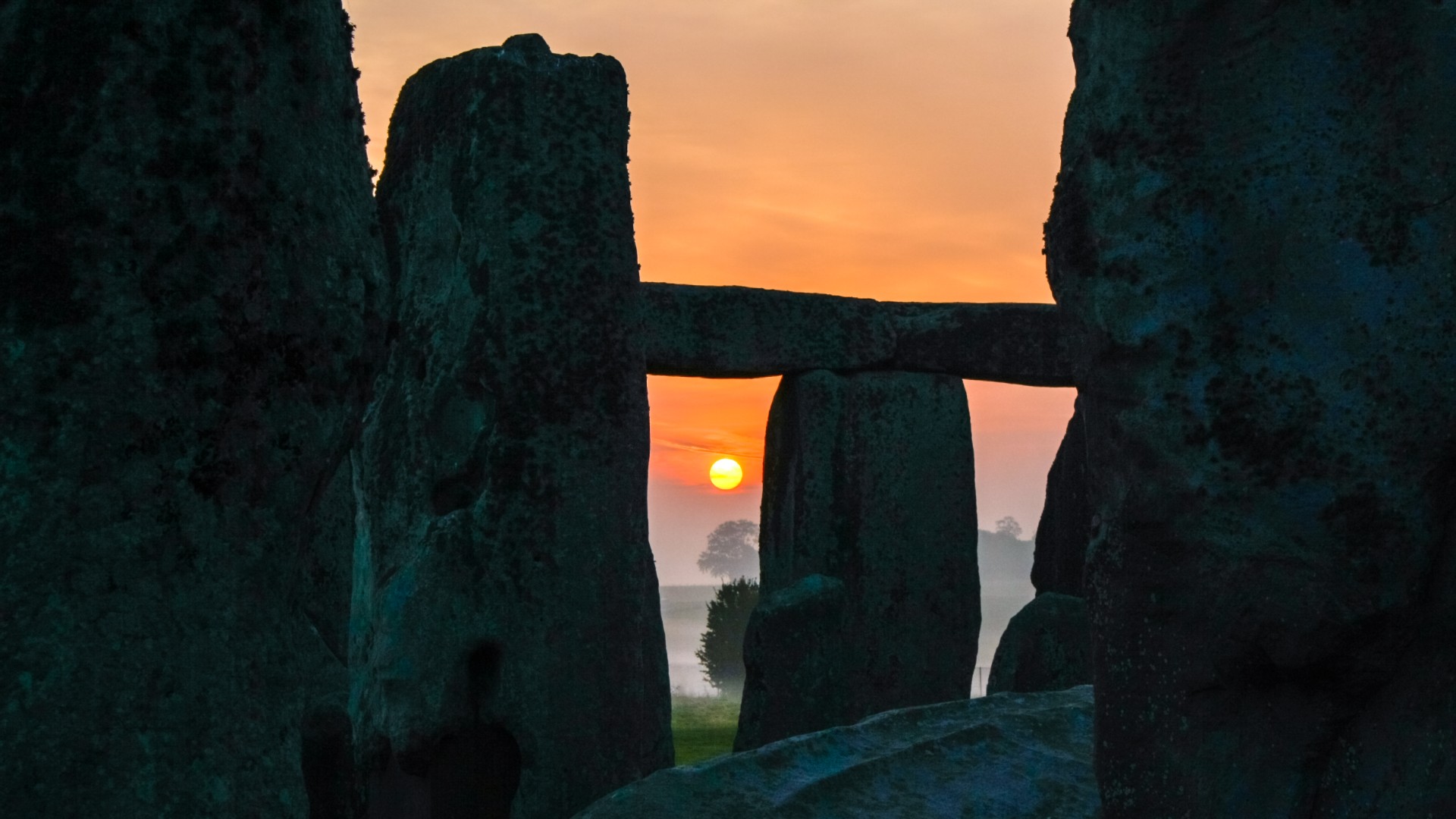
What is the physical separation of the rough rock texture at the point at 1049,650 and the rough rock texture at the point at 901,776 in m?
2.72

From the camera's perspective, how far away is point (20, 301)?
1.46m

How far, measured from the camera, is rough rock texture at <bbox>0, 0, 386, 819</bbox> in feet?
4.75

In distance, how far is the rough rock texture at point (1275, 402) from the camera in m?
2.96

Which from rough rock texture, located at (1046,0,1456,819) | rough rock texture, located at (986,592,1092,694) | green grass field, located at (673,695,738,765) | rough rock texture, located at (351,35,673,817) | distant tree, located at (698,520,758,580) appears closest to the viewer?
rough rock texture, located at (1046,0,1456,819)

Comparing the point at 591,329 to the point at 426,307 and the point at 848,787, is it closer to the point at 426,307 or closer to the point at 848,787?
the point at 426,307

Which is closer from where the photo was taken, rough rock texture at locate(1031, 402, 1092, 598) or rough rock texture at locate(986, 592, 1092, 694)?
rough rock texture at locate(986, 592, 1092, 694)

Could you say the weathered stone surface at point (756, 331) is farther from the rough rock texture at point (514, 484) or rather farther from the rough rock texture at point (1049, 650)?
the rough rock texture at point (514, 484)

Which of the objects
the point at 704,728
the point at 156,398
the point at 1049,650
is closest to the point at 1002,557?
the point at 704,728

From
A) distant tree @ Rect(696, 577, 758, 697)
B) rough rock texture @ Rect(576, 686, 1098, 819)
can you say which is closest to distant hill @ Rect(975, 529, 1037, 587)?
distant tree @ Rect(696, 577, 758, 697)

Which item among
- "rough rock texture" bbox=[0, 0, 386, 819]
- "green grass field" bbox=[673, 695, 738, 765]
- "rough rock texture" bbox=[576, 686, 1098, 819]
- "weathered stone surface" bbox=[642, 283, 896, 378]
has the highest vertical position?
"weathered stone surface" bbox=[642, 283, 896, 378]

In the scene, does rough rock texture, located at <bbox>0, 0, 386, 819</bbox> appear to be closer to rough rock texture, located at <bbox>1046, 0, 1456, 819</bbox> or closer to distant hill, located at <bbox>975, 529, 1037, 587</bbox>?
rough rock texture, located at <bbox>1046, 0, 1456, 819</bbox>

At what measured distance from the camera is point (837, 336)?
10.7m

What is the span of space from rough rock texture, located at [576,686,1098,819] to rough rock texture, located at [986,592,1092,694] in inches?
107

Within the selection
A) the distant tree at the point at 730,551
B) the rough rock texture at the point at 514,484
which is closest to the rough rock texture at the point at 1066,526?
the rough rock texture at the point at 514,484
